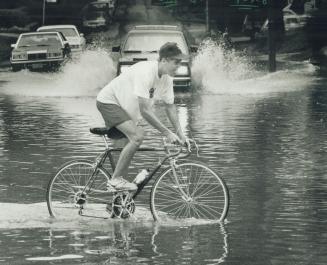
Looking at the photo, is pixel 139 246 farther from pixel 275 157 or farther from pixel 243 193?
pixel 275 157

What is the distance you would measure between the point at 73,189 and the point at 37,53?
2867cm

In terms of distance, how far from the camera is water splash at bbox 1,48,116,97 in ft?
98.4

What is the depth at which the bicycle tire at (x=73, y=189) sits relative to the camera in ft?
32.8

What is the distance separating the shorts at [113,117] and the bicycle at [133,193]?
0.20 feet

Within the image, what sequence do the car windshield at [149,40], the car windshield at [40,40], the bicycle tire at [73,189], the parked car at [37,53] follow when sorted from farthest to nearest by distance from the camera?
the car windshield at [40,40], the parked car at [37,53], the car windshield at [149,40], the bicycle tire at [73,189]

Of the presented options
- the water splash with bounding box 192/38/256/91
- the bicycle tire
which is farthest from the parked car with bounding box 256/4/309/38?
the bicycle tire

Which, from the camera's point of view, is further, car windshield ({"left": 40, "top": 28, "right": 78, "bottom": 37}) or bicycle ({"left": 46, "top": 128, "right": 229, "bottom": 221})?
car windshield ({"left": 40, "top": 28, "right": 78, "bottom": 37})

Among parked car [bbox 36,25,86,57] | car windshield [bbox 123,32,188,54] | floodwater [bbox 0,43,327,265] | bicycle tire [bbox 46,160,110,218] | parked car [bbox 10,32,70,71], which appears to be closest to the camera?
floodwater [bbox 0,43,327,265]

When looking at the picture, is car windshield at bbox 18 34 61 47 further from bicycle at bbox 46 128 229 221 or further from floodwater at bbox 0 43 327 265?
bicycle at bbox 46 128 229 221

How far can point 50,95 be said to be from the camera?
28469mm

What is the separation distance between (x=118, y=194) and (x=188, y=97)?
17.5 meters

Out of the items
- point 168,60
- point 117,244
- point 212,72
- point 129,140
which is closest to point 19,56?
point 212,72

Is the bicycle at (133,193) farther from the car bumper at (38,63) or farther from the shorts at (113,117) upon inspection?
the car bumper at (38,63)

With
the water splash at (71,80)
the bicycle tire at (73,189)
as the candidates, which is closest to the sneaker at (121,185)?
the bicycle tire at (73,189)
